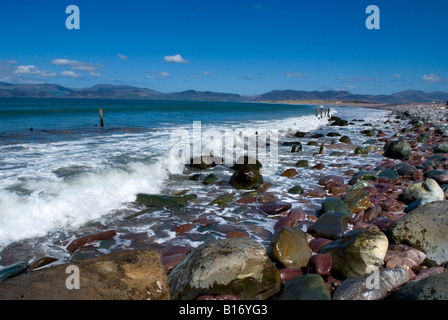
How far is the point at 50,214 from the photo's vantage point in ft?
18.9

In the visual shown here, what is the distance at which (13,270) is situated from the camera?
3.80 m

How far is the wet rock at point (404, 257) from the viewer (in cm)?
349

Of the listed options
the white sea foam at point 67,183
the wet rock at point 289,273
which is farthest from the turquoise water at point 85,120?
the wet rock at point 289,273

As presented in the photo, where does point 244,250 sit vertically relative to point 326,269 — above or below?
above

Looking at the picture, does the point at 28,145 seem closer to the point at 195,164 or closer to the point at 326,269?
the point at 195,164

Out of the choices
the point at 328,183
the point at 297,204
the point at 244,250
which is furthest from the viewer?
the point at 328,183

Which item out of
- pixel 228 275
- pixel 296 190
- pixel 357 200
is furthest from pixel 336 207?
pixel 228 275

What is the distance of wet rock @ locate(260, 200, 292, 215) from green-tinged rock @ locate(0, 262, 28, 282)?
13.7 feet

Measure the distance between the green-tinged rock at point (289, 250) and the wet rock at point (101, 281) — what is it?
1.42 metres

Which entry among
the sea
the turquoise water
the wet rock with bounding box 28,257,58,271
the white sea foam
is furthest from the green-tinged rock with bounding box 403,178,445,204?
the turquoise water

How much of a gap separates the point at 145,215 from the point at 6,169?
18.4 ft

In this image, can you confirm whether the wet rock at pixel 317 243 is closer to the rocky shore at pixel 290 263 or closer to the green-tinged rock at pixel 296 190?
the rocky shore at pixel 290 263

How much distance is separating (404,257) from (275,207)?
2.72m
